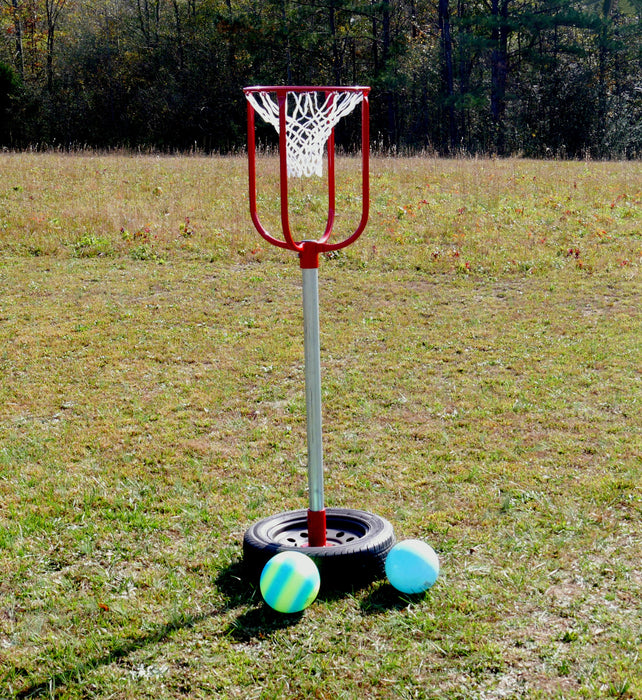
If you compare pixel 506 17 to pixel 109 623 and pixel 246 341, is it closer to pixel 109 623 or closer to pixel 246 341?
pixel 246 341

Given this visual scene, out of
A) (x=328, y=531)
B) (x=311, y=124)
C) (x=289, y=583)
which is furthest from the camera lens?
(x=311, y=124)

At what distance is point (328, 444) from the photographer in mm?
5605

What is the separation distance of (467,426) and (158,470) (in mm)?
2371

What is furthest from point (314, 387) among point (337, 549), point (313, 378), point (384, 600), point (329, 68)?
point (329, 68)

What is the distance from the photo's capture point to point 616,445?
17.6 feet

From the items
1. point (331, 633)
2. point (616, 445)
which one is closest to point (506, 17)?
point (616, 445)

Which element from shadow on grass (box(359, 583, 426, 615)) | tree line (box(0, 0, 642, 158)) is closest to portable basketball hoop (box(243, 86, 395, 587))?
shadow on grass (box(359, 583, 426, 615))

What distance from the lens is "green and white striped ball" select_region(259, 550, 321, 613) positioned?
11.1 ft

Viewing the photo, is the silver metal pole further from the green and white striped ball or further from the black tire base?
the green and white striped ball

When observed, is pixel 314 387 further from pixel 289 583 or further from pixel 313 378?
pixel 289 583

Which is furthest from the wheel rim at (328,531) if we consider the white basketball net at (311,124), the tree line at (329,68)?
the tree line at (329,68)

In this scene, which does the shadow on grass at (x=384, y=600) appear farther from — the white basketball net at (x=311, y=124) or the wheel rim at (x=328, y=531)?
the white basketball net at (x=311, y=124)

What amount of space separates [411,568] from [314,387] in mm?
981

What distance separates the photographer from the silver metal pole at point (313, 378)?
349 centimetres
